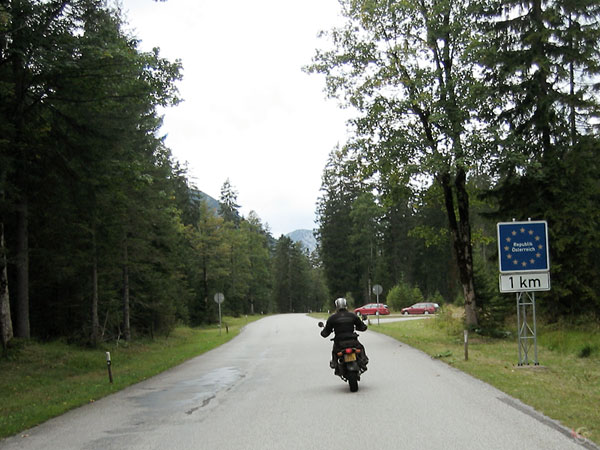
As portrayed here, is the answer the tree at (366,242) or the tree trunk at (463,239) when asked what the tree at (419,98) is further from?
the tree at (366,242)

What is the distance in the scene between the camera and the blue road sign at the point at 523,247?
1380 centimetres

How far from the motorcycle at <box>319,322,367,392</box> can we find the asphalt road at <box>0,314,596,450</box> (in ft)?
0.85

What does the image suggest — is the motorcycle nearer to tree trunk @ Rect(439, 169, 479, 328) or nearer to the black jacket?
the black jacket

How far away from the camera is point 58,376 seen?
51.9ft

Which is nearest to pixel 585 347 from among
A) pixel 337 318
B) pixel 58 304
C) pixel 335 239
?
pixel 337 318

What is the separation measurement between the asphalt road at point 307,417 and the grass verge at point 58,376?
1.58ft

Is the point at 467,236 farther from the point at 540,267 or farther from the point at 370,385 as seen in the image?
the point at 370,385

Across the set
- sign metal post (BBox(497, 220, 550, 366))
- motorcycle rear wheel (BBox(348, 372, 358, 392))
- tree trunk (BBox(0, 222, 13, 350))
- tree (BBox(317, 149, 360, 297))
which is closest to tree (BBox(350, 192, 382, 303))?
tree (BBox(317, 149, 360, 297))

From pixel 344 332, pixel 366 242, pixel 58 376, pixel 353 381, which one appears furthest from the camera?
pixel 366 242

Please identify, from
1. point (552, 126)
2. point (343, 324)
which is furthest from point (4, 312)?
point (552, 126)

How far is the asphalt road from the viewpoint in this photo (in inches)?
270

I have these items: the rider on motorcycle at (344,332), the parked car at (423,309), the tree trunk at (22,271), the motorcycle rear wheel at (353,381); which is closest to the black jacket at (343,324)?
the rider on motorcycle at (344,332)

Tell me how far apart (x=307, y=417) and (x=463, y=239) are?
17903mm

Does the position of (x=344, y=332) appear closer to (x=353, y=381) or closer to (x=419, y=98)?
(x=353, y=381)
